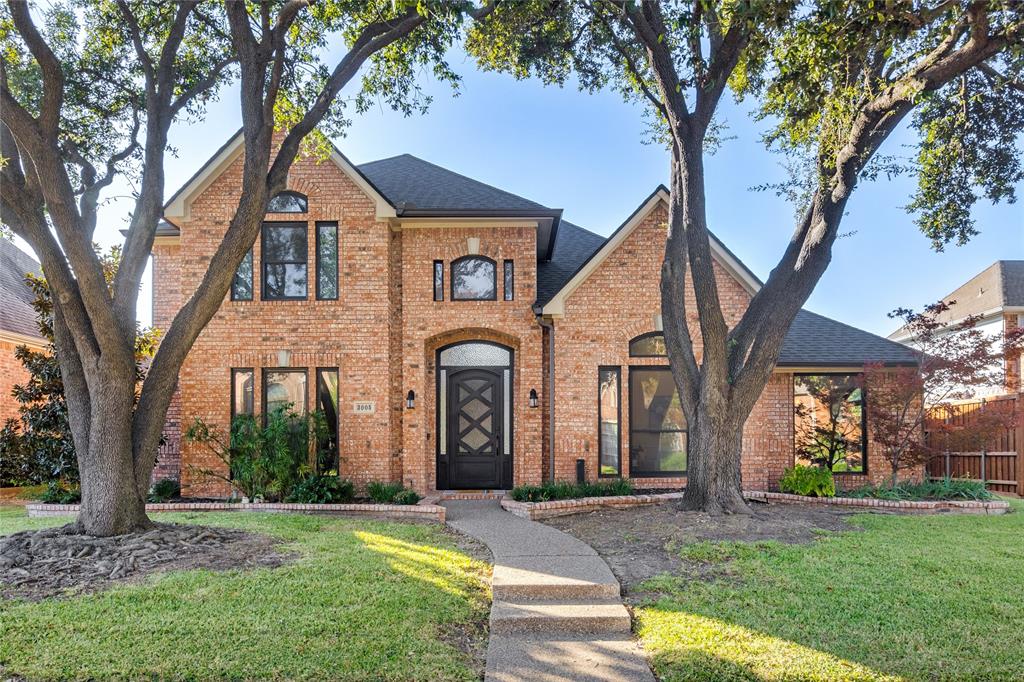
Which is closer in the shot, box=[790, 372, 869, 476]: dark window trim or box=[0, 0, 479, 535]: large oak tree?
box=[0, 0, 479, 535]: large oak tree

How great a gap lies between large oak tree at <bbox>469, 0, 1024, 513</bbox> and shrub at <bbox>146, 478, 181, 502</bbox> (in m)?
9.16

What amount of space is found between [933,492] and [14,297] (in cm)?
2192

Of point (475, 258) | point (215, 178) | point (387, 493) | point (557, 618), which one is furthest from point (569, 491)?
point (215, 178)

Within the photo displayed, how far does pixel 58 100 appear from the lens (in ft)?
26.1

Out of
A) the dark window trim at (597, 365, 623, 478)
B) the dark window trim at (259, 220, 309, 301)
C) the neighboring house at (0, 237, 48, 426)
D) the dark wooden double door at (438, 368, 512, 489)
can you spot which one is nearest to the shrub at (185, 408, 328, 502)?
the dark window trim at (259, 220, 309, 301)

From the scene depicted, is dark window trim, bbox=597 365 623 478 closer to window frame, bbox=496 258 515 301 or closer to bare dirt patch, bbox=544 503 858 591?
bare dirt patch, bbox=544 503 858 591

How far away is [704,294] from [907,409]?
208 inches

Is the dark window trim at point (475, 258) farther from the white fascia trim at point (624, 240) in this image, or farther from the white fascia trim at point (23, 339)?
the white fascia trim at point (23, 339)

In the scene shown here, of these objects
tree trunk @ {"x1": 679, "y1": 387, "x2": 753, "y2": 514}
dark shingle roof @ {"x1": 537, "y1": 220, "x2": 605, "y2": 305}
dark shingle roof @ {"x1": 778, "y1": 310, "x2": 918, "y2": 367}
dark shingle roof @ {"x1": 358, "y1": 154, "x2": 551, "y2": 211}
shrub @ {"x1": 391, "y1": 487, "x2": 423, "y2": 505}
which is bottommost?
shrub @ {"x1": 391, "y1": 487, "x2": 423, "y2": 505}

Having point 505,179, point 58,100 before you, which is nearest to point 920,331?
point 505,179

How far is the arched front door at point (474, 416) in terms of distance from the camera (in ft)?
42.3

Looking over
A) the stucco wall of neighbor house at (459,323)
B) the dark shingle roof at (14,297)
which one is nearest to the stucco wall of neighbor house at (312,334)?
the stucco wall of neighbor house at (459,323)

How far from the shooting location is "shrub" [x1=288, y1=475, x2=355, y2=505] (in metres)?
10.9

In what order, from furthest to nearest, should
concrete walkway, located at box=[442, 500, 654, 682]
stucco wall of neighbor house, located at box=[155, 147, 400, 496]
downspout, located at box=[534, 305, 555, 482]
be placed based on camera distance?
downspout, located at box=[534, 305, 555, 482]
stucco wall of neighbor house, located at box=[155, 147, 400, 496]
concrete walkway, located at box=[442, 500, 654, 682]
